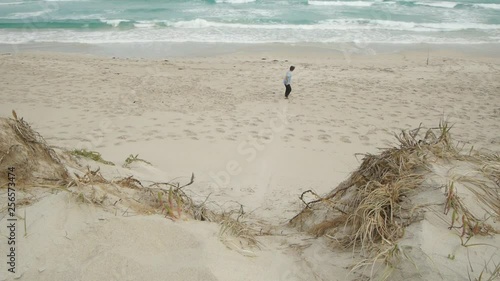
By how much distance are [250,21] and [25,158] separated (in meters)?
20.9

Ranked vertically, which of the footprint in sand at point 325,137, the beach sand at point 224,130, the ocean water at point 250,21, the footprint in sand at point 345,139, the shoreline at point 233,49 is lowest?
the footprint in sand at point 345,139

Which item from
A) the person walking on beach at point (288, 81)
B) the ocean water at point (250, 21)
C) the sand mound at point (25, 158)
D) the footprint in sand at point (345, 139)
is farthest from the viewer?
the ocean water at point (250, 21)

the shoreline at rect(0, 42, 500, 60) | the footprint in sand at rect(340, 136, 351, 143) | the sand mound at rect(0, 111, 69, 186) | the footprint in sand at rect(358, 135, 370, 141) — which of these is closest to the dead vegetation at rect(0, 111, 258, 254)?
the sand mound at rect(0, 111, 69, 186)

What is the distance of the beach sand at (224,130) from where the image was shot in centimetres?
224

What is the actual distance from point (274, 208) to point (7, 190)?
2.82m

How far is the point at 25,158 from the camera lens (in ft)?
9.97

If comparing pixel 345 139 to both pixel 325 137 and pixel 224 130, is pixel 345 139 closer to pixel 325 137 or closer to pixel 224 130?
pixel 325 137

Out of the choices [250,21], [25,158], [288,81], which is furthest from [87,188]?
[250,21]

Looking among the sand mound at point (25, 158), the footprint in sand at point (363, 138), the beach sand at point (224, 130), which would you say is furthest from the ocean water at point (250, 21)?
the sand mound at point (25, 158)

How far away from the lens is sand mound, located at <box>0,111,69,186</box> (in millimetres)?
2908

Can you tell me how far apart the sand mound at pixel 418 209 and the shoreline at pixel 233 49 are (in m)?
13.1

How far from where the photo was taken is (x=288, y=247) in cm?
277

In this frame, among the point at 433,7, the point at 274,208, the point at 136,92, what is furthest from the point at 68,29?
the point at 433,7

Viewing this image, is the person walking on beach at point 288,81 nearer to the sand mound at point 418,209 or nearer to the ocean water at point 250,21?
the sand mound at point 418,209
